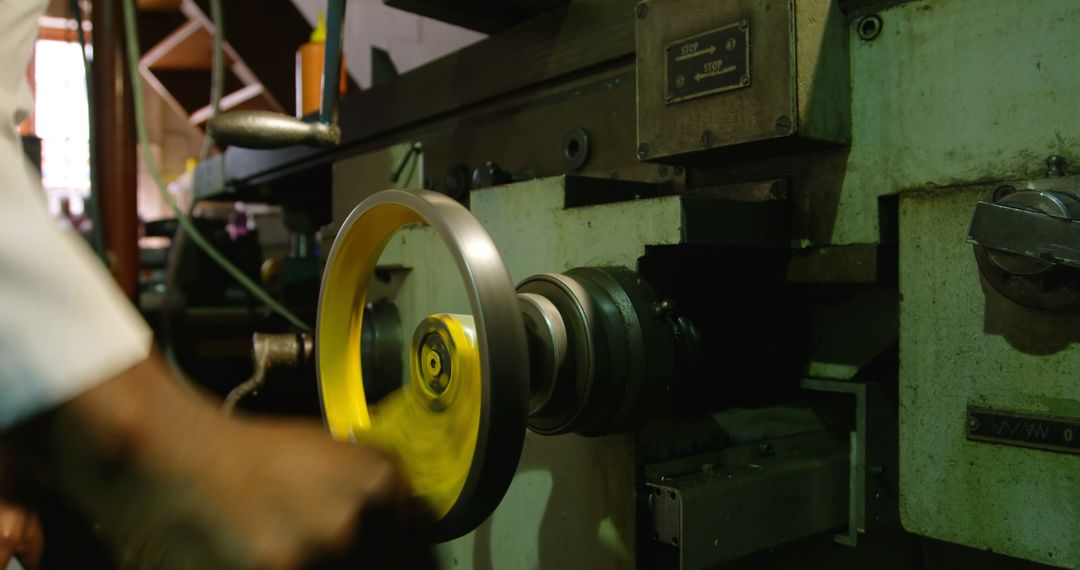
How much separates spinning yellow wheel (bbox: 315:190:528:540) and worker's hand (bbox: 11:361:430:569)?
0.13 metres

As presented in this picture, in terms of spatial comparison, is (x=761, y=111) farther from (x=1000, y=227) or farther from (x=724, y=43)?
(x=1000, y=227)

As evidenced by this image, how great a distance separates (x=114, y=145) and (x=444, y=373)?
184cm

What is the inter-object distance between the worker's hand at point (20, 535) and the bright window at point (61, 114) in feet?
16.0

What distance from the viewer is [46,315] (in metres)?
0.32

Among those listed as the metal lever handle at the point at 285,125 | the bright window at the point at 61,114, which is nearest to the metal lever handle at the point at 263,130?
the metal lever handle at the point at 285,125

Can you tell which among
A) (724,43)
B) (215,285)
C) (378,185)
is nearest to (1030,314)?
(724,43)

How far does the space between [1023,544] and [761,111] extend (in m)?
0.40

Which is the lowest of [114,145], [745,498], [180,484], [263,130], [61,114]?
[745,498]

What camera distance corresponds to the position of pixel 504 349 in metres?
0.47

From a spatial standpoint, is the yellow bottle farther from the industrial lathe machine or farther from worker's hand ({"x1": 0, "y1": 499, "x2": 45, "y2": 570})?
worker's hand ({"x1": 0, "y1": 499, "x2": 45, "y2": 570})

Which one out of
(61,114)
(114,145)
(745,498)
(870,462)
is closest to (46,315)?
(745,498)

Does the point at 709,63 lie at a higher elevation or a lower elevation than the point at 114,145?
lower

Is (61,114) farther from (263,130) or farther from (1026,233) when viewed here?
(1026,233)

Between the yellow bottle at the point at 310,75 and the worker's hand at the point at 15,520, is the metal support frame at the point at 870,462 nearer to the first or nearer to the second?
the worker's hand at the point at 15,520
